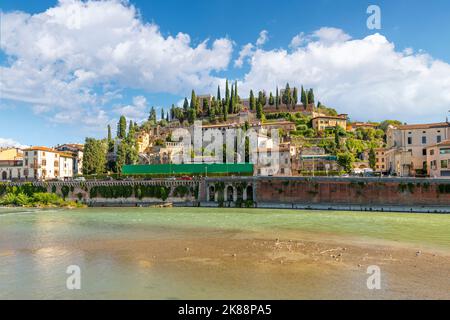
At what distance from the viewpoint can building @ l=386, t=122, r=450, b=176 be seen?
56.8 metres

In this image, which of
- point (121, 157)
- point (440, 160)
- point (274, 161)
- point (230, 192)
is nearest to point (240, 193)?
point (230, 192)

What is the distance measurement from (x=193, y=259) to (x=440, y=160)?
42.9 m

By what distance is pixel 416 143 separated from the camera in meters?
57.6

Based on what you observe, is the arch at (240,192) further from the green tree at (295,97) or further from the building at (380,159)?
the green tree at (295,97)

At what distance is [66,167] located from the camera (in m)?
84.3

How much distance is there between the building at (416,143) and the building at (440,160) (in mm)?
3434

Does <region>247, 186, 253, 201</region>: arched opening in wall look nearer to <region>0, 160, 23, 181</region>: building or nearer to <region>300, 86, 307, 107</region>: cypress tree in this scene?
<region>0, 160, 23, 181</region>: building

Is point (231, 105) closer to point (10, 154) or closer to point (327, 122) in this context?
point (327, 122)

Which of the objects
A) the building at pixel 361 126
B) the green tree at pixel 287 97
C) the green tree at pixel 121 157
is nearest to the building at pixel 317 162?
the building at pixel 361 126

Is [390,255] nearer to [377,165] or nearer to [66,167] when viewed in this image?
[377,165]

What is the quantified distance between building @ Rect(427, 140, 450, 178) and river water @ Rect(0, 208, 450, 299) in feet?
64.6

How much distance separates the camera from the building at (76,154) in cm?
8806

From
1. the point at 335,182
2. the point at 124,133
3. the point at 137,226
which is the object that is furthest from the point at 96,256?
the point at 124,133

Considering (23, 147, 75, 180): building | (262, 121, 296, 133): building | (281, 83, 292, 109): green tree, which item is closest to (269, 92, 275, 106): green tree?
(281, 83, 292, 109): green tree
